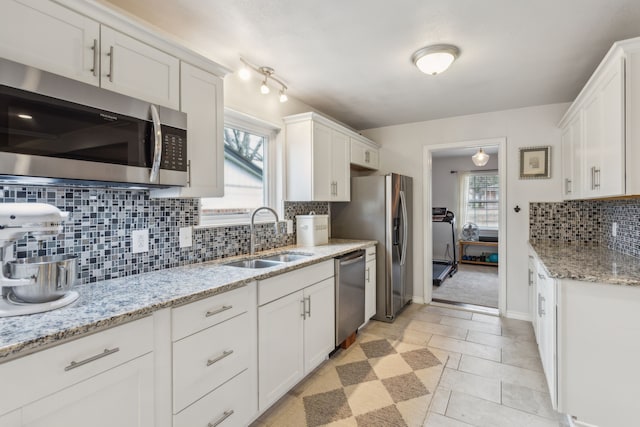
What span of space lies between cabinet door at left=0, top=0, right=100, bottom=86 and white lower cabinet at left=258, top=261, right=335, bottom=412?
4.34ft

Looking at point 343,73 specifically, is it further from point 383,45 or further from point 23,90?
point 23,90

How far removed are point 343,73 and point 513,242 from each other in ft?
8.90

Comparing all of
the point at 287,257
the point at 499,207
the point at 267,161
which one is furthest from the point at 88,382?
the point at 499,207

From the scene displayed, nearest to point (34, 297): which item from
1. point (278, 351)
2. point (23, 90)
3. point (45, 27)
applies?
point (23, 90)

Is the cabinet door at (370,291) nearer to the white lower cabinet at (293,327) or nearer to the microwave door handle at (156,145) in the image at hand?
the white lower cabinet at (293,327)

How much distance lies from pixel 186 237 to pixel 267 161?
3.97 ft

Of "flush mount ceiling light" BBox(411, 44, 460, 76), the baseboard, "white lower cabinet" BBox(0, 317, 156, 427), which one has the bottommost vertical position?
the baseboard

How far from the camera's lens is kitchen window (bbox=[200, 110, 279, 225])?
2498mm

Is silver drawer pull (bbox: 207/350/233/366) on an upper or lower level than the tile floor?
upper

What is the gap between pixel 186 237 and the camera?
207 centimetres

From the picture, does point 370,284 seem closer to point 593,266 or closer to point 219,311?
point 593,266

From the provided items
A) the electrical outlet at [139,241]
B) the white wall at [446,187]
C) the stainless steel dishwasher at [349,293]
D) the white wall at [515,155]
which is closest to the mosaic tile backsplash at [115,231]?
the electrical outlet at [139,241]

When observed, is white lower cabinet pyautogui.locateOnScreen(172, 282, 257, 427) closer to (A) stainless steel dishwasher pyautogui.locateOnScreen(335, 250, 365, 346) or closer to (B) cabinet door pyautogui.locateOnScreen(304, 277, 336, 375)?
(B) cabinet door pyautogui.locateOnScreen(304, 277, 336, 375)

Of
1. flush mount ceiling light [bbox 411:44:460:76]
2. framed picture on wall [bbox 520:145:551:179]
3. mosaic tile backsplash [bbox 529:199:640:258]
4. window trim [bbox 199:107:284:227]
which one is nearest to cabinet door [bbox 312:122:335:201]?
window trim [bbox 199:107:284:227]
